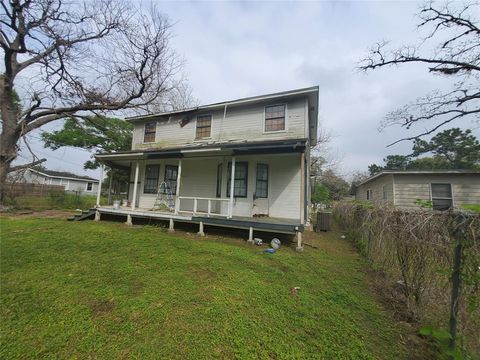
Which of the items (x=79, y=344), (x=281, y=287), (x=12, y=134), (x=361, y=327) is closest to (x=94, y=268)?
(x=79, y=344)

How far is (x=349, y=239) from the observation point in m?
9.45

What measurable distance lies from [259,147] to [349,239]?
5750 mm

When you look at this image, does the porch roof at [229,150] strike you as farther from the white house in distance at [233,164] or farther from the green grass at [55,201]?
the green grass at [55,201]

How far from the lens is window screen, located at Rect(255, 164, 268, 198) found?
9367 mm

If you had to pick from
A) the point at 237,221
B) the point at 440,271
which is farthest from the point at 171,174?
the point at 440,271

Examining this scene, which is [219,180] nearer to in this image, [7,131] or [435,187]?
[435,187]

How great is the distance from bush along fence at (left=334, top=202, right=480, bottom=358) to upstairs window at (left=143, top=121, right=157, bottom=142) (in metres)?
12.2

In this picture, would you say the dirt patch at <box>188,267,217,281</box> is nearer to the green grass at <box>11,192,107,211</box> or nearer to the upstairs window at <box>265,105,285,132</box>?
the upstairs window at <box>265,105,285,132</box>

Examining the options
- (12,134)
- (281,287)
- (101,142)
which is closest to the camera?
(281,287)

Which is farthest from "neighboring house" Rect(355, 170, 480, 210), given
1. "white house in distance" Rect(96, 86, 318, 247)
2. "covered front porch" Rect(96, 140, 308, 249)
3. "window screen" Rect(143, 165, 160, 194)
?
"window screen" Rect(143, 165, 160, 194)

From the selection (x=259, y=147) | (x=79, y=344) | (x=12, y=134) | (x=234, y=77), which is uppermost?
(x=234, y=77)

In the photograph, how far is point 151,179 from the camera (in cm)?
1176

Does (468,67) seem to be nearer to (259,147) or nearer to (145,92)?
(259,147)

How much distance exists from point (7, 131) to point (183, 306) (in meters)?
16.0
